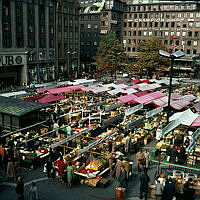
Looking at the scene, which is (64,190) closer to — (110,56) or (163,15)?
(110,56)

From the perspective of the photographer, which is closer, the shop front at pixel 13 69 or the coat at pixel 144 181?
the coat at pixel 144 181

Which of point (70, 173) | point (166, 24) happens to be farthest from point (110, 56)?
point (70, 173)

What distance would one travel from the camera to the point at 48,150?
18.8 meters

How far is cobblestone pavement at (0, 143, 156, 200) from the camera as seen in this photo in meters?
14.4

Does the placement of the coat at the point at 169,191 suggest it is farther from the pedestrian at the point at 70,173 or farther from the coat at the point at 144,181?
the pedestrian at the point at 70,173

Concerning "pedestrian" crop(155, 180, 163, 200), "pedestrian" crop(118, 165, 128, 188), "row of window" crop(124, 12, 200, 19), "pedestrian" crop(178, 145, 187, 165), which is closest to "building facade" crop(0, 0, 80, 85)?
"row of window" crop(124, 12, 200, 19)

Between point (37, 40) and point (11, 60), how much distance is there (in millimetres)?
9695

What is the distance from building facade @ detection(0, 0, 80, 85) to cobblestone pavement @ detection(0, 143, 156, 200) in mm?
33689

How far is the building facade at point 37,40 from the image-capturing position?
2048 inches

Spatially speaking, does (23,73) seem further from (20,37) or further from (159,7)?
(159,7)

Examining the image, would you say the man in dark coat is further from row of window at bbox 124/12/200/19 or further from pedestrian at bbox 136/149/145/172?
row of window at bbox 124/12/200/19

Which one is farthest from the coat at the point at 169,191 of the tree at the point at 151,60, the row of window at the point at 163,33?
the row of window at the point at 163,33

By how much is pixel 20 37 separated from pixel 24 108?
3573cm

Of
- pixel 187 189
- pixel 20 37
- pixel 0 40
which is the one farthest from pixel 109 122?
pixel 20 37
